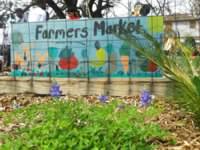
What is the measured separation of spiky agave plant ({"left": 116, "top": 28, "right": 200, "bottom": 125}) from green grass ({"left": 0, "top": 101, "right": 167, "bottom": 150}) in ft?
1.27

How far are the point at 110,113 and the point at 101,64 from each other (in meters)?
2.92

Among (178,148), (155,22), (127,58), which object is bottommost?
(178,148)

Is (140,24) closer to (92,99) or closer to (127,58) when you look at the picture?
(127,58)

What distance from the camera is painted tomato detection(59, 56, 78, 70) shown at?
706 cm

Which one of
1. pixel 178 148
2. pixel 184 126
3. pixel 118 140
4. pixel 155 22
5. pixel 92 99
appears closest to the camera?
pixel 118 140

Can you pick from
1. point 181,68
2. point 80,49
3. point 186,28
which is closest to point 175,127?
point 181,68

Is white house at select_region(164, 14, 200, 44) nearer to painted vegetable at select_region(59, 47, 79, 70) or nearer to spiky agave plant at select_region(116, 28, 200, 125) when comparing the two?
spiky agave plant at select_region(116, 28, 200, 125)

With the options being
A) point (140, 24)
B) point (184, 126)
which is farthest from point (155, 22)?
point (184, 126)

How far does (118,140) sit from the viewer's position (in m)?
3.03

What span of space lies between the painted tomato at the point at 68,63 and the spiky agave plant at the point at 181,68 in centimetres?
281

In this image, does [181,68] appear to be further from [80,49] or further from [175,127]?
[80,49]

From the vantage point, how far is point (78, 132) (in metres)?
3.06

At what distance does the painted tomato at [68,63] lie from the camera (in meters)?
7.06

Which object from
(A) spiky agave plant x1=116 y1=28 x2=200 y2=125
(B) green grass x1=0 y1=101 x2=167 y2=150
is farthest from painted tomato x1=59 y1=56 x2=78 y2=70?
(B) green grass x1=0 y1=101 x2=167 y2=150
